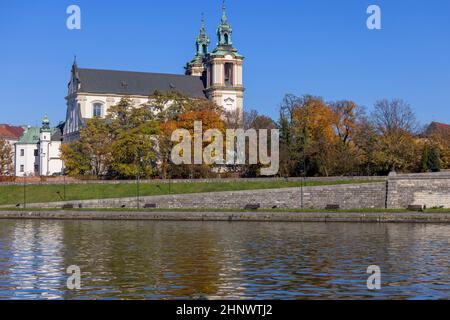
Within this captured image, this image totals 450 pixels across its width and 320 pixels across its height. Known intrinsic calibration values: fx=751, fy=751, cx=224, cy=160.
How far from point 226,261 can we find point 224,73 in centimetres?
9495

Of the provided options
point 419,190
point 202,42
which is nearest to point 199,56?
point 202,42

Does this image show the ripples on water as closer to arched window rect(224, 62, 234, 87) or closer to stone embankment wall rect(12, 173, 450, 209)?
stone embankment wall rect(12, 173, 450, 209)

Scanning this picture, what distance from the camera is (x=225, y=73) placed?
124125 mm

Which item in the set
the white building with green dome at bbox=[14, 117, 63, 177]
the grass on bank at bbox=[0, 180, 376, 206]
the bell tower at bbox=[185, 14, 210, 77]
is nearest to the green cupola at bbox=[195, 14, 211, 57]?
the bell tower at bbox=[185, 14, 210, 77]

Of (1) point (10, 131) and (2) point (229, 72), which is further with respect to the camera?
(1) point (10, 131)

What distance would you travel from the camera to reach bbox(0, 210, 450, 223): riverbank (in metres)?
53.9

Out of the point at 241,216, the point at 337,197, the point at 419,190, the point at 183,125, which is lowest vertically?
the point at 241,216

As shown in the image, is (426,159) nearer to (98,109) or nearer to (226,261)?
(226,261)

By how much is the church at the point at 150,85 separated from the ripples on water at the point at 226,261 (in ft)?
232

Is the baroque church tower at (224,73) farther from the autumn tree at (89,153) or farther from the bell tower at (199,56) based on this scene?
the autumn tree at (89,153)

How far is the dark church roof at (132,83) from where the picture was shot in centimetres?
11906

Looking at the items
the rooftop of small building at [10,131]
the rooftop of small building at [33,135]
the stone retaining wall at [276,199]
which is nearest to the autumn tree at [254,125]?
the stone retaining wall at [276,199]

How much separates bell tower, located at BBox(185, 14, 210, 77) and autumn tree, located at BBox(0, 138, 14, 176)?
35285mm

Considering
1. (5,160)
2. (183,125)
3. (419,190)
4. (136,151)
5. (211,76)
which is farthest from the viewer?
(211,76)
